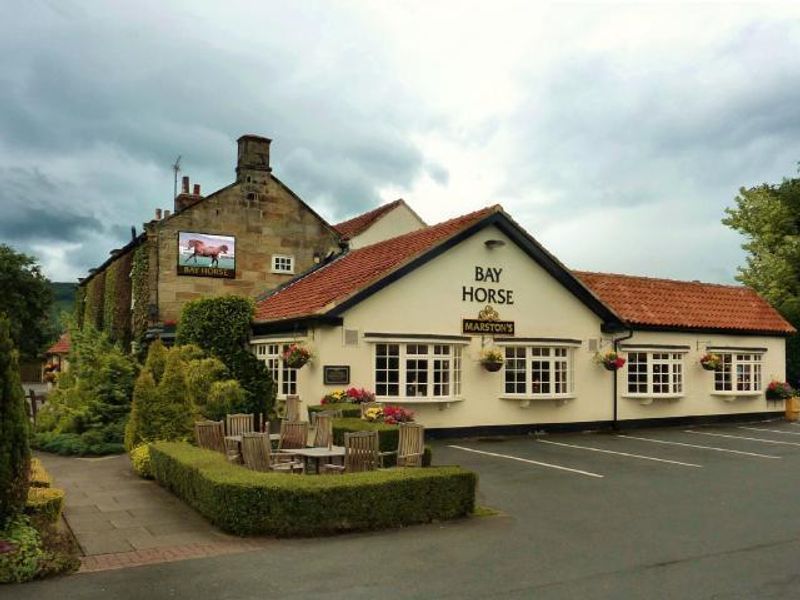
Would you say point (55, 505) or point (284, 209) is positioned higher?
point (284, 209)

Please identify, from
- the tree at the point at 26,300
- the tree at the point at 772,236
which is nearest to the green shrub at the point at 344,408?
the tree at the point at 772,236

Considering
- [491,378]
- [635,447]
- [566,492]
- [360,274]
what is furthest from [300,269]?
[566,492]

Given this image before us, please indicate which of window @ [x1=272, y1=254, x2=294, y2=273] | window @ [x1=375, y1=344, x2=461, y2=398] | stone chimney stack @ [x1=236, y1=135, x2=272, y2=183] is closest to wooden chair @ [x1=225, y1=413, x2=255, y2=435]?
window @ [x1=375, y1=344, x2=461, y2=398]

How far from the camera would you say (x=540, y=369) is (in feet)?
71.7

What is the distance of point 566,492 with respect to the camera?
12.7 metres

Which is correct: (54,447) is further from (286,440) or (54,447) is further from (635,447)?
(635,447)

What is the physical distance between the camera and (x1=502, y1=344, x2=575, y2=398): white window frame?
70.1 feet

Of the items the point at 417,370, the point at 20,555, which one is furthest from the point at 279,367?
the point at 20,555

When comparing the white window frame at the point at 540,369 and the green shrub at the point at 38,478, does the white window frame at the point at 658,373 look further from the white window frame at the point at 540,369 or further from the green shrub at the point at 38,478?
the green shrub at the point at 38,478

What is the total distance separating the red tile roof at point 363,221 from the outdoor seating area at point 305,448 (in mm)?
18629

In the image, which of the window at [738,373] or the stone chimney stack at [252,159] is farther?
the stone chimney stack at [252,159]

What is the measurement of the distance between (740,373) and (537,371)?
364 inches

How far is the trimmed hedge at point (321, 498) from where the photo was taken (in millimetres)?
9469

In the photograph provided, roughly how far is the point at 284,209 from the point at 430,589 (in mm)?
22114
